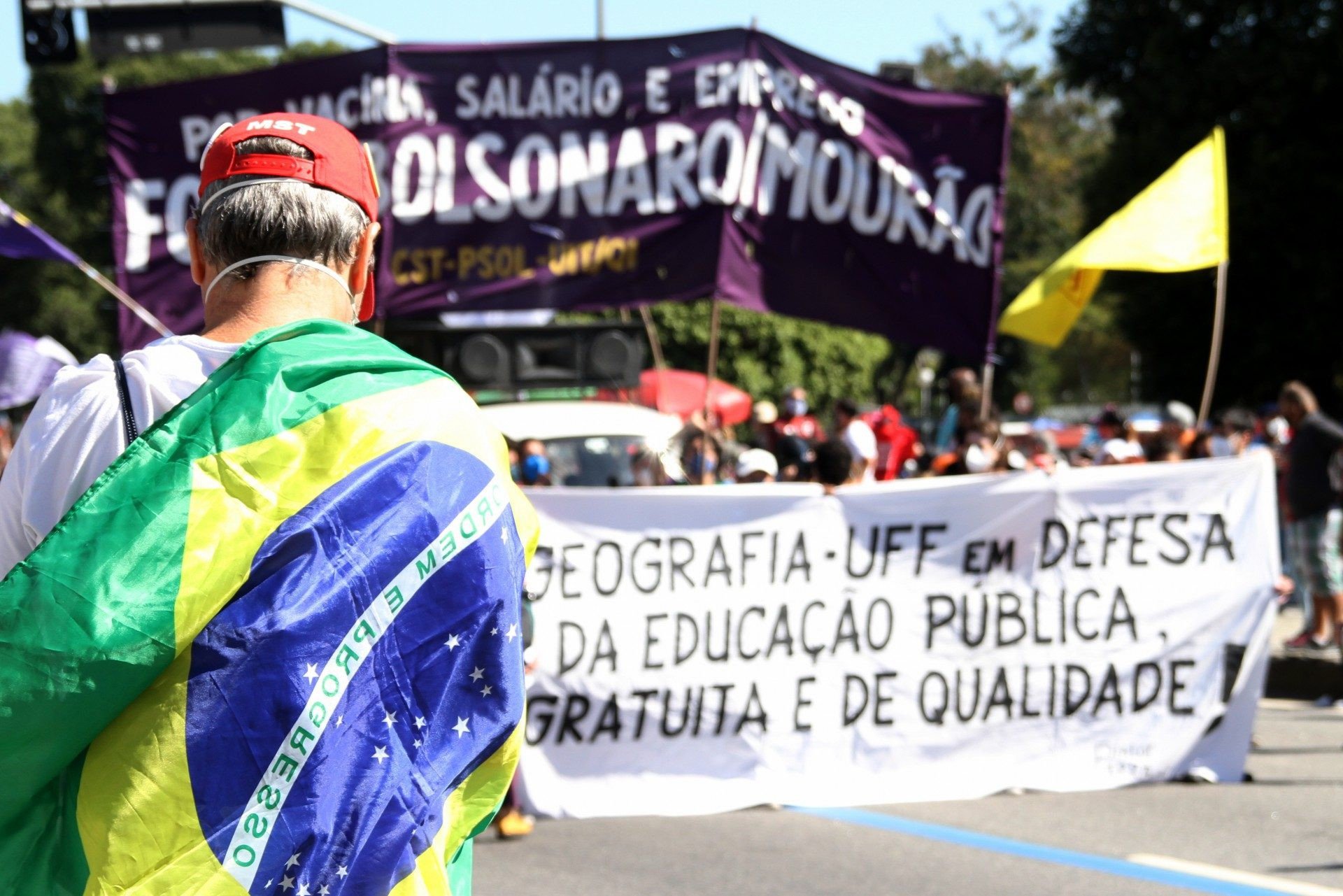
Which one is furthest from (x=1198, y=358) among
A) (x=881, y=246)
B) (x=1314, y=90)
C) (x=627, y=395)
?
(x=881, y=246)

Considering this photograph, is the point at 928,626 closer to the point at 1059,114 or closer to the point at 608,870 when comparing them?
the point at 608,870

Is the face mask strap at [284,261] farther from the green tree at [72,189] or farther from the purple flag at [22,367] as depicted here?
the green tree at [72,189]

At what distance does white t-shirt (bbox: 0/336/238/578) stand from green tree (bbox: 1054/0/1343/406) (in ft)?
87.9

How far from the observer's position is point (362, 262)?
1.97 metres

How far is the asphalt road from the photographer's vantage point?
543 centimetres

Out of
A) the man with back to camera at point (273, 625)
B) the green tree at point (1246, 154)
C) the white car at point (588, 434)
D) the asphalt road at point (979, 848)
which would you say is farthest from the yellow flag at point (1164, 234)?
the green tree at point (1246, 154)

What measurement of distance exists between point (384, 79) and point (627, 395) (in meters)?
4.56

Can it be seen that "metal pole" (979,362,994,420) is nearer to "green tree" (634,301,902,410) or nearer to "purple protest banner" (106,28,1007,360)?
"purple protest banner" (106,28,1007,360)

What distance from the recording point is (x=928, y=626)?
22.7 ft

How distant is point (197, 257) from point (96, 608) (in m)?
0.57

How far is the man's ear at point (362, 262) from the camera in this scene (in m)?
1.95

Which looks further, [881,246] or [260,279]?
[881,246]

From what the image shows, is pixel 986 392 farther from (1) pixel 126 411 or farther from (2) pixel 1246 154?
(2) pixel 1246 154

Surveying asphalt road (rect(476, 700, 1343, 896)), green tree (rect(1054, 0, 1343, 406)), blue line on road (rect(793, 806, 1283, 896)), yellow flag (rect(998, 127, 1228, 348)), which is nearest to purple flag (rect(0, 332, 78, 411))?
yellow flag (rect(998, 127, 1228, 348))
